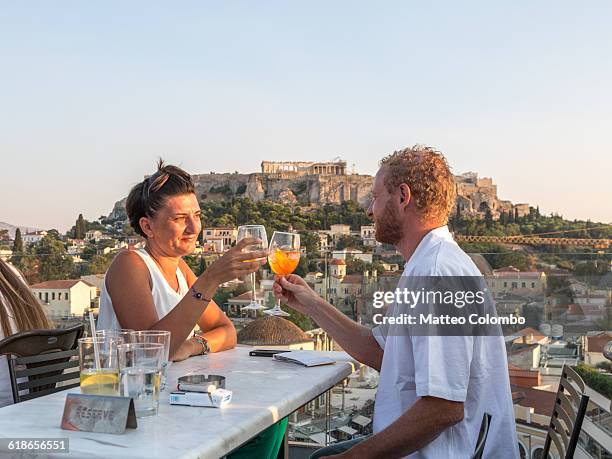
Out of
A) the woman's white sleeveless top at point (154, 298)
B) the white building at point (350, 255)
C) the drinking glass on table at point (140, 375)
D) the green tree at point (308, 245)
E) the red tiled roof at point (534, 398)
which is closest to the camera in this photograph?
the drinking glass on table at point (140, 375)

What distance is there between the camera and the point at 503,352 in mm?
1477

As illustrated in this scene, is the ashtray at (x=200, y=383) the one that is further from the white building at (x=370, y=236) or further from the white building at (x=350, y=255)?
the white building at (x=350, y=255)

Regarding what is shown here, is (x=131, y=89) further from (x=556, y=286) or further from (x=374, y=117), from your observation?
(x=556, y=286)

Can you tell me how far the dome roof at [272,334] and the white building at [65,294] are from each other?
1.12 m

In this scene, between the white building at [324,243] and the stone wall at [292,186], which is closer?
the white building at [324,243]

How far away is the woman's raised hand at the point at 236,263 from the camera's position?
6.01ft

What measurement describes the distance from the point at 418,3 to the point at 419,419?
61.4 ft

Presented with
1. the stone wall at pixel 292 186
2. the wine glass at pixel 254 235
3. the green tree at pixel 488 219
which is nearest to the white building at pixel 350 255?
the wine glass at pixel 254 235

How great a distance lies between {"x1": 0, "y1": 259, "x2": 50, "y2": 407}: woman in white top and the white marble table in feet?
1.44

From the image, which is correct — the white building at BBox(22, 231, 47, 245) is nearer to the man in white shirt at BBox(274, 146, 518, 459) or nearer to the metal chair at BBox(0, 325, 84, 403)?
the metal chair at BBox(0, 325, 84, 403)

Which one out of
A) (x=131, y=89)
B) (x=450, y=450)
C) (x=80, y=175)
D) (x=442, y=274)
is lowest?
(x=450, y=450)

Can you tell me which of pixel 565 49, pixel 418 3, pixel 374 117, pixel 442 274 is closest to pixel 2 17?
pixel 418 3

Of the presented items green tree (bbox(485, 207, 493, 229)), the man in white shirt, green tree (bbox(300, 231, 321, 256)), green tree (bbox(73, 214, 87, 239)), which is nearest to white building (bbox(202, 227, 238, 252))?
green tree (bbox(300, 231, 321, 256))

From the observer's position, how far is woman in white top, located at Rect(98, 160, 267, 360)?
187cm
